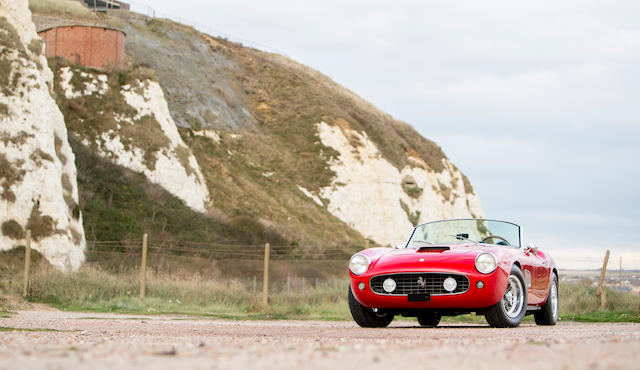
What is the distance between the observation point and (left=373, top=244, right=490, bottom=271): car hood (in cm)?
984

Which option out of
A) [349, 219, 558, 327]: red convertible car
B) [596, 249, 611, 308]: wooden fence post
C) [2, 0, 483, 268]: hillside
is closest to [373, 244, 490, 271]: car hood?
[349, 219, 558, 327]: red convertible car

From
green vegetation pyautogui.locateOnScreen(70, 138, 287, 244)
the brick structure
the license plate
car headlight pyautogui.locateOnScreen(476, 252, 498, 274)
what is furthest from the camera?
the brick structure

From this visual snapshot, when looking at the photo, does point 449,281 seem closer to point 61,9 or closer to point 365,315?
point 365,315

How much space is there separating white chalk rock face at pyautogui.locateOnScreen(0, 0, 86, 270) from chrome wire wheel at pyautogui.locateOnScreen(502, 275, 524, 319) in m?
21.2

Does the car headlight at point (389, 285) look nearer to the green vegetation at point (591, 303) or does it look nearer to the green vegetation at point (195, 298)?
the green vegetation at point (195, 298)

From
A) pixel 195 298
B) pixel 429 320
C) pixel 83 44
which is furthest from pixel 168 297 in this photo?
pixel 83 44

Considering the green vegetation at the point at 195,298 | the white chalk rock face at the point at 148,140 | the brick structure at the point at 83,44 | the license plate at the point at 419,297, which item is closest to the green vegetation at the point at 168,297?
the green vegetation at the point at 195,298

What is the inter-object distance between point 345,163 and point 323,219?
761 centimetres

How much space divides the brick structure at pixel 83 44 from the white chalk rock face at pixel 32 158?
12826 millimetres

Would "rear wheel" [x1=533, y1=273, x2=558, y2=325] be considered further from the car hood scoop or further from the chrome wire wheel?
the car hood scoop

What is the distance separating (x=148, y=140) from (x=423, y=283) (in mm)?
36637

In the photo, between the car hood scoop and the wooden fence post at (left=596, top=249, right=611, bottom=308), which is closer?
the car hood scoop

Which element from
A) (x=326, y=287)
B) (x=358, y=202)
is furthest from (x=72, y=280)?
(x=358, y=202)

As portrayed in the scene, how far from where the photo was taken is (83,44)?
47688mm
